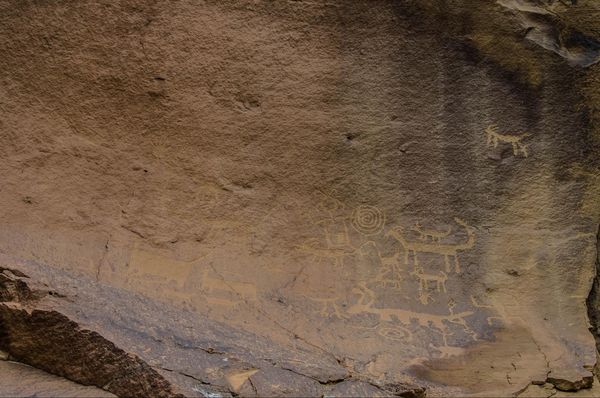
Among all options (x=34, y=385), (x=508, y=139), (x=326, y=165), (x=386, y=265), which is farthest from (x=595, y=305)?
(x=34, y=385)

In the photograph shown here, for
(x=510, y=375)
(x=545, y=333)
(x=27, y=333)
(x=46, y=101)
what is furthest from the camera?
(x=46, y=101)

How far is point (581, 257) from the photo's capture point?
3896 mm

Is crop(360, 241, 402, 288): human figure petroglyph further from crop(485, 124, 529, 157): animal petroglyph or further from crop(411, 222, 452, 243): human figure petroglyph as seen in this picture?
crop(485, 124, 529, 157): animal petroglyph

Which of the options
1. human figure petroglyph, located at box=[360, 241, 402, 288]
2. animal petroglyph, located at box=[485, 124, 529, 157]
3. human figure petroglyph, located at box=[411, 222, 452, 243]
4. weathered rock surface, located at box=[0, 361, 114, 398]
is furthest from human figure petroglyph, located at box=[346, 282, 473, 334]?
weathered rock surface, located at box=[0, 361, 114, 398]

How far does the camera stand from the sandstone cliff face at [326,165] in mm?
3646

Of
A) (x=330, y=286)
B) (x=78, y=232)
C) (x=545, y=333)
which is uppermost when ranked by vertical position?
(x=78, y=232)

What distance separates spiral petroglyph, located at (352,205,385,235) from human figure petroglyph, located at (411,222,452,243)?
0.59ft

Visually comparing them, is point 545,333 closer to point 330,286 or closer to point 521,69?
point 330,286

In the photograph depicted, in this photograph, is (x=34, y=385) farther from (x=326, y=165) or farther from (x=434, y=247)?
(x=434, y=247)

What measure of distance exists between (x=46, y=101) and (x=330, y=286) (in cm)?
173

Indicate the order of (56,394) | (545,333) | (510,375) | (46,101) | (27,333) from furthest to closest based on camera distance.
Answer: (46,101), (545,333), (510,375), (27,333), (56,394)

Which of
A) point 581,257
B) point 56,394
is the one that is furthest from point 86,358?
point 581,257

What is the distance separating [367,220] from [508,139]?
0.87 metres

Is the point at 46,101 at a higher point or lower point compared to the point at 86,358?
higher
